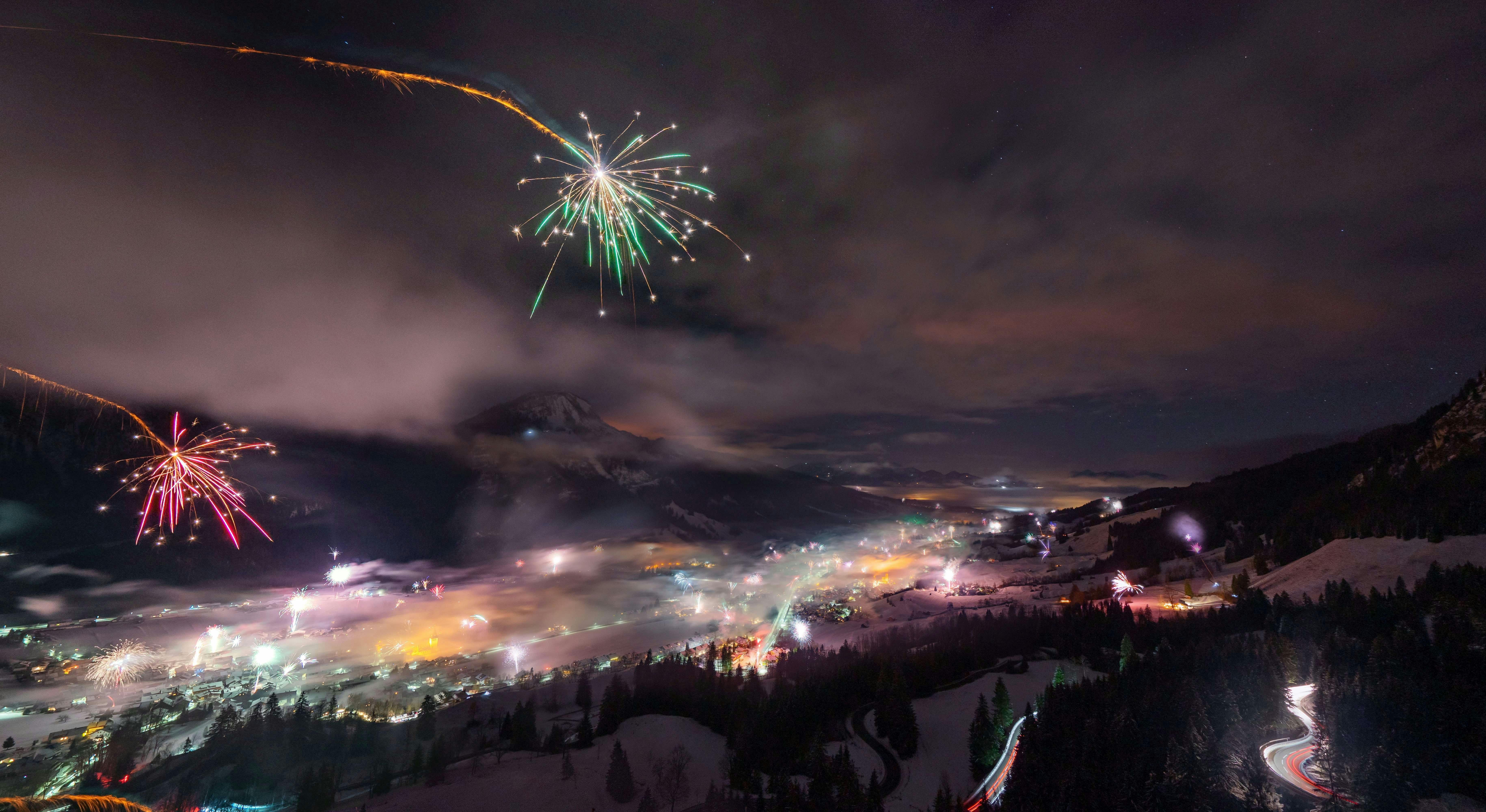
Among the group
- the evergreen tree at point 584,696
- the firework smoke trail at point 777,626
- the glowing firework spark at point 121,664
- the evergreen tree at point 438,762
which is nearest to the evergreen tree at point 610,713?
the evergreen tree at point 584,696

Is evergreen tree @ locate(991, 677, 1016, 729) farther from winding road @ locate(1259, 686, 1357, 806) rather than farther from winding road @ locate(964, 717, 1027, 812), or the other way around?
winding road @ locate(1259, 686, 1357, 806)

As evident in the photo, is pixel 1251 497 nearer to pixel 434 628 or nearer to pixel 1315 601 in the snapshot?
pixel 1315 601

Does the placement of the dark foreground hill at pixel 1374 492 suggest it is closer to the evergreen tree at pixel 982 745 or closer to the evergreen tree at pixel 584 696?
the evergreen tree at pixel 982 745

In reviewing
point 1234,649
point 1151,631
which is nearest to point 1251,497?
point 1151,631

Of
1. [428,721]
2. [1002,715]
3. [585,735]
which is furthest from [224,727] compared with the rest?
[1002,715]

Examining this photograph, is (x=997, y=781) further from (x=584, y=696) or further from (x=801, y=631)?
(x=801, y=631)
